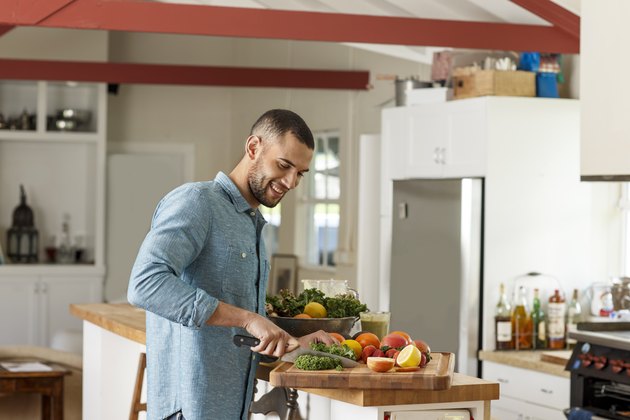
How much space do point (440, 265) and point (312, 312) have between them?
265cm

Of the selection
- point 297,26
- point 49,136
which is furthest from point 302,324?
point 49,136

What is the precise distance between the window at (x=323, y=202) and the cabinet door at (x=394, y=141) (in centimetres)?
277

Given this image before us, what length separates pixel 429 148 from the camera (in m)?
6.14

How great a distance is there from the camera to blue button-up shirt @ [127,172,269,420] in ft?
8.29

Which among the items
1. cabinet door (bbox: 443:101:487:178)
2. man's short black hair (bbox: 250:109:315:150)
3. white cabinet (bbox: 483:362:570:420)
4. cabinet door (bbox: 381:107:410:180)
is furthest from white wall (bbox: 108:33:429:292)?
man's short black hair (bbox: 250:109:315:150)

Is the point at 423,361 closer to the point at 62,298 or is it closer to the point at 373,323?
the point at 373,323

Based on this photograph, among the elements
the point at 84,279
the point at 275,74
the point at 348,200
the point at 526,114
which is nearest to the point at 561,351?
the point at 526,114

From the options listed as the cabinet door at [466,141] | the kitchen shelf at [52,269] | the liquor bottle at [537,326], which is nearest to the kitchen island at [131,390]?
the cabinet door at [466,141]

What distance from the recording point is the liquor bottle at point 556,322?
5688 millimetres

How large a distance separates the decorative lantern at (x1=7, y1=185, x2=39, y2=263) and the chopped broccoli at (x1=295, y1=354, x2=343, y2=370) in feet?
25.5

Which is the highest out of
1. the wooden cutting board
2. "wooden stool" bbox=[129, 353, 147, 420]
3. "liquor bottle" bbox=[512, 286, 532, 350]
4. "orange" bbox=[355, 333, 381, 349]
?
"orange" bbox=[355, 333, 381, 349]

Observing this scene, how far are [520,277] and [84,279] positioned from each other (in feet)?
17.6

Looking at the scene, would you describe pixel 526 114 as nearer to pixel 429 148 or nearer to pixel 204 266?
pixel 429 148

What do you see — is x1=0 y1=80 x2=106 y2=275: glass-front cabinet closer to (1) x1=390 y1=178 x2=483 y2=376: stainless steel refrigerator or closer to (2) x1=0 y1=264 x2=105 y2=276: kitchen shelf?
(2) x1=0 y1=264 x2=105 y2=276: kitchen shelf
